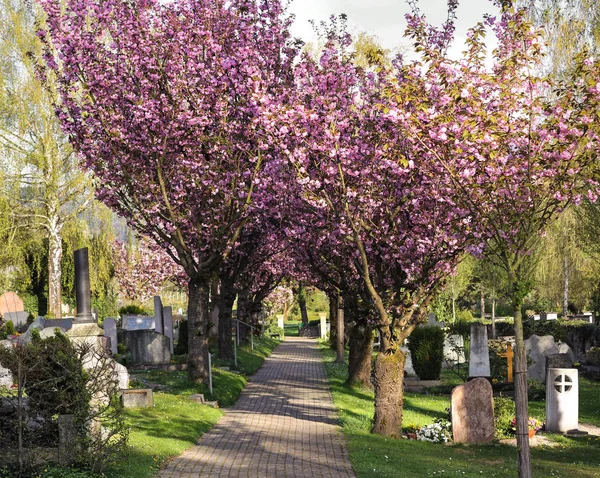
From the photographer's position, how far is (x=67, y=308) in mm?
49000

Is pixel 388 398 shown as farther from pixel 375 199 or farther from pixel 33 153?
pixel 33 153

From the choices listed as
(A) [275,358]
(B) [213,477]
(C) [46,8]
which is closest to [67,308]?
(A) [275,358]

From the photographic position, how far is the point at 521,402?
32.9 ft

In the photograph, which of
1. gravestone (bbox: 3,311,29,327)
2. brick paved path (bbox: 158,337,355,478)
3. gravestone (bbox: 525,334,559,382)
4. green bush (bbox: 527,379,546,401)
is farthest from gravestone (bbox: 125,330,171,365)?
gravestone (bbox: 525,334,559,382)

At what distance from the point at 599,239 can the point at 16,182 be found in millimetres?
25410

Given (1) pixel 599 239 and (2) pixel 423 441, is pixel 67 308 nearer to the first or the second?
(1) pixel 599 239

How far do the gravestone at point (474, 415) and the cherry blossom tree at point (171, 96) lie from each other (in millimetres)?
7118

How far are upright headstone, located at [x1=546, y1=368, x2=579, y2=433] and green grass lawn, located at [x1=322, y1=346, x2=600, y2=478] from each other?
594mm

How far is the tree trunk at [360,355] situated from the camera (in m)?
23.8

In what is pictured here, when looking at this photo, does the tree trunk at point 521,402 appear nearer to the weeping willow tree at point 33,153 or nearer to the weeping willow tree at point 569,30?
the weeping willow tree at point 569,30

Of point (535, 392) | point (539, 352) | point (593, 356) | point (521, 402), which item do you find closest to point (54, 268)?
point (539, 352)

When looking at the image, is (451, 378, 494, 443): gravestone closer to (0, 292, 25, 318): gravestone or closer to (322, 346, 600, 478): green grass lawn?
(322, 346, 600, 478): green grass lawn

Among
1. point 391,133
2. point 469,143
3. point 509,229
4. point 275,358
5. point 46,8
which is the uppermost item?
point 46,8

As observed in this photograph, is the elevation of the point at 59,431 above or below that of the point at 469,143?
below
